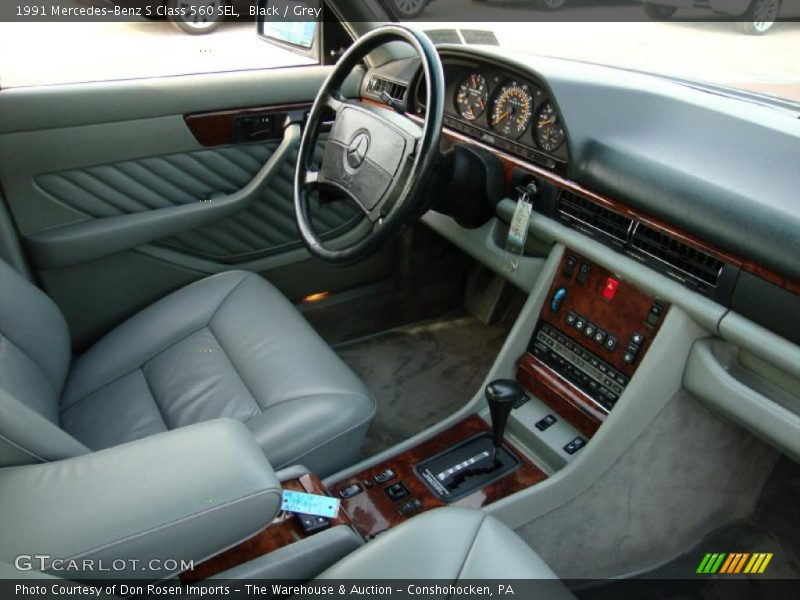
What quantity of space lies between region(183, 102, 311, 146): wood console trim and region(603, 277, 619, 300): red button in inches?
47.7

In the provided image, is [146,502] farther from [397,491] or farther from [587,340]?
[587,340]

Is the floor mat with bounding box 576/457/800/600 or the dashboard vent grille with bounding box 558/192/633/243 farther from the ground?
the dashboard vent grille with bounding box 558/192/633/243

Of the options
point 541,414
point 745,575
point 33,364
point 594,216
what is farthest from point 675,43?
point 33,364

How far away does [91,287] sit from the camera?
187cm

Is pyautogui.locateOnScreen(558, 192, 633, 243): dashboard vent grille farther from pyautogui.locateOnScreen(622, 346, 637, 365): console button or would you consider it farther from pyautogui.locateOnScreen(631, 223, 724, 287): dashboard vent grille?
pyautogui.locateOnScreen(622, 346, 637, 365): console button

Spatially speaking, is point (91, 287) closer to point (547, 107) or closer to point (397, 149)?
point (397, 149)

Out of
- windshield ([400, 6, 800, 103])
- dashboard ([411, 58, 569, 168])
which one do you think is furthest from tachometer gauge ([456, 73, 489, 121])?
windshield ([400, 6, 800, 103])

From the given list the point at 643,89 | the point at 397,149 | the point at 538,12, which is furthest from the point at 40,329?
the point at 538,12

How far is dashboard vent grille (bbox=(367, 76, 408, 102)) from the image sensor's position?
2010 mm

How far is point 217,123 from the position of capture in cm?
198

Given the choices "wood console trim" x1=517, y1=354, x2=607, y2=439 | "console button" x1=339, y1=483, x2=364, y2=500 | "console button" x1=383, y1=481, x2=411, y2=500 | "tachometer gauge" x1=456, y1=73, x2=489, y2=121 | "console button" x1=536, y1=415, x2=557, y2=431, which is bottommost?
"console button" x1=339, y1=483, x2=364, y2=500

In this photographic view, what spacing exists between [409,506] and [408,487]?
5 cm

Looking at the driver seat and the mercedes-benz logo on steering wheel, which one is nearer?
the driver seat

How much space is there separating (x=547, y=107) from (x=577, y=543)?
1.02 m
